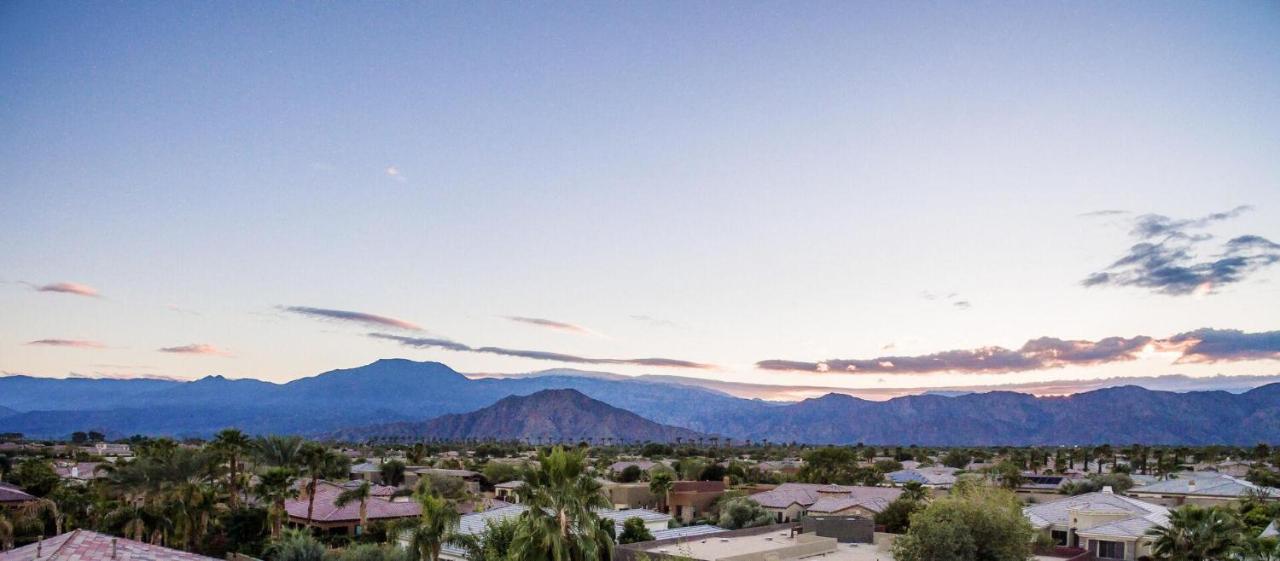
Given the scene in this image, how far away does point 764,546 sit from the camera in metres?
33.9

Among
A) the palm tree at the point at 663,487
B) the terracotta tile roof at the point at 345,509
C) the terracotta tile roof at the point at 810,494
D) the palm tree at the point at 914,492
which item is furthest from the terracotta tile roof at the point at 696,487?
the terracotta tile roof at the point at 345,509

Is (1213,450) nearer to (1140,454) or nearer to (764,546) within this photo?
(1140,454)

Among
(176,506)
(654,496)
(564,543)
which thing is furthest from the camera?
(654,496)

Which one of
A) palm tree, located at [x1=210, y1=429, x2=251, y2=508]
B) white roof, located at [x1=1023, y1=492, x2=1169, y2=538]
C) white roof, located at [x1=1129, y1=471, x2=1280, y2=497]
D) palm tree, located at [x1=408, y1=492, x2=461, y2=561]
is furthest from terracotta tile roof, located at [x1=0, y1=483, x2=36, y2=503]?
white roof, located at [x1=1129, y1=471, x2=1280, y2=497]

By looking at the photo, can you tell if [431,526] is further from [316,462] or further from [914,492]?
[914,492]

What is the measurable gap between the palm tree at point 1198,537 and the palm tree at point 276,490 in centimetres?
3792

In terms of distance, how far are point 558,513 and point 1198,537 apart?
79.1 feet

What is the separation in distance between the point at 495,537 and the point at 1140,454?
108797 millimetres

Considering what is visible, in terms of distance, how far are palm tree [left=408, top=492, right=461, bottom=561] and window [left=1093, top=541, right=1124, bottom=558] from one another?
88.9ft

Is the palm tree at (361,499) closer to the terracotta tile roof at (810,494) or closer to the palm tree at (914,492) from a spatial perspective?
the terracotta tile roof at (810,494)

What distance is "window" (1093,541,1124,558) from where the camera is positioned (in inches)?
1555

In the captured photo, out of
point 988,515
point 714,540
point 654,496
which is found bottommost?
point 654,496

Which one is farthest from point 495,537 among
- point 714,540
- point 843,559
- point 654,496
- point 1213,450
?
point 1213,450

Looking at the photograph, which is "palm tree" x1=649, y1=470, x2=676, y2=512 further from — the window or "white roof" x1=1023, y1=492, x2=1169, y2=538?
the window
